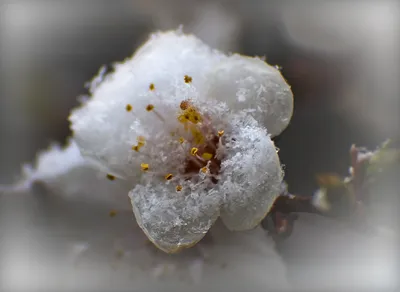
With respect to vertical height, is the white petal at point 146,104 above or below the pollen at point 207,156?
above

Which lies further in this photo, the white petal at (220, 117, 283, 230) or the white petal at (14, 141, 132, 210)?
the white petal at (14, 141, 132, 210)

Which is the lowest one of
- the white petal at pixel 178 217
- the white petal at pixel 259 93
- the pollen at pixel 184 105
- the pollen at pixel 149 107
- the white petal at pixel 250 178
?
the white petal at pixel 178 217

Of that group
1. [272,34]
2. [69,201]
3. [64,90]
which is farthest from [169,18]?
[69,201]

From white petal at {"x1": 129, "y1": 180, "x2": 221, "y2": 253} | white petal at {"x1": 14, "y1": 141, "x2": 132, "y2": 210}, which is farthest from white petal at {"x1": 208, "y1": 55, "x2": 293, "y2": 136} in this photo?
white petal at {"x1": 14, "y1": 141, "x2": 132, "y2": 210}

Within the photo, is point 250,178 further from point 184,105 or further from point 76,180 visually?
point 76,180

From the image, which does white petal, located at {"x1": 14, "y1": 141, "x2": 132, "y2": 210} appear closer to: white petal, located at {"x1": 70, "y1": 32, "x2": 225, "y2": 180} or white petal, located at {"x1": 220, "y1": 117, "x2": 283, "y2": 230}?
white petal, located at {"x1": 70, "y1": 32, "x2": 225, "y2": 180}

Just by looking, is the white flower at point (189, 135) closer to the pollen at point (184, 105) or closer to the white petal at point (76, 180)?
the pollen at point (184, 105)

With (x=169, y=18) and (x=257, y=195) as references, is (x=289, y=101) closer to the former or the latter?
(x=257, y=195)

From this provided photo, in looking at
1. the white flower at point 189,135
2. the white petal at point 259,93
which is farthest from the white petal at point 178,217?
the white petal at point 259,93

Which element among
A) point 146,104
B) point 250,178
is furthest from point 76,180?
point 250,178
